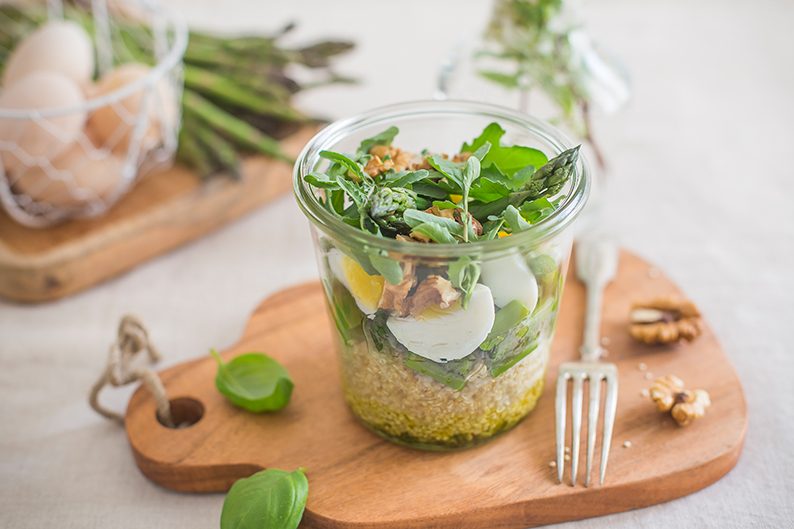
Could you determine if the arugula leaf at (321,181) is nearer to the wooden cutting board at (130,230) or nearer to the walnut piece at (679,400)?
the walnut piece at (679,400)

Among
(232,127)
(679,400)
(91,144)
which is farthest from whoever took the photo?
(232,127)

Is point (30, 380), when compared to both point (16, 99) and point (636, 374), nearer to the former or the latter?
point (16, 99)

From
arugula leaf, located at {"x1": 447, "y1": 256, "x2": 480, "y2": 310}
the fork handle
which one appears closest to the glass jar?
arugula leaf, located at {"x1": 447, "y1": 256, "x2": 480, "y2": 310}

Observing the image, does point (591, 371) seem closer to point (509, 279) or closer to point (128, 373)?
point (509, 279)

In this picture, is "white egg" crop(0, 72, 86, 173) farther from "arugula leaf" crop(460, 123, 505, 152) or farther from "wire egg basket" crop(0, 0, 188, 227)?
"arugula leaf" crop(460, 123, 505, 152)

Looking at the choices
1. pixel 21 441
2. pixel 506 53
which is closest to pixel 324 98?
pixel 506 53

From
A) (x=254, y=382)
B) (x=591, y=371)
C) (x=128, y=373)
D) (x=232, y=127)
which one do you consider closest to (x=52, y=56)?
(x=232, y=127)

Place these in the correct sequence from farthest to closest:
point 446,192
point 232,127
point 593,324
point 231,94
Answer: point 231,94 → point 232,127 → point 593,324 → point 446,192
